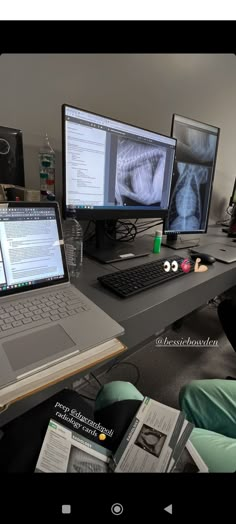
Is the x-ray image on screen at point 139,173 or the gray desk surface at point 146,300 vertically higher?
the x-ray image on screen at point 139,173

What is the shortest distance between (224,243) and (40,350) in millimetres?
1287

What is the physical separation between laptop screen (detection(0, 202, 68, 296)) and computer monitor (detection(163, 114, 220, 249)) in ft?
2.36

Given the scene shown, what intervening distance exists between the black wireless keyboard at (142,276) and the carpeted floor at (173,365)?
2.64 ft

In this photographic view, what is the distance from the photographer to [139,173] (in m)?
1.00

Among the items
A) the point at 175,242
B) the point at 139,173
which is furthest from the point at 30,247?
the point at 175,242

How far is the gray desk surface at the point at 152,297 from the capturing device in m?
0.60

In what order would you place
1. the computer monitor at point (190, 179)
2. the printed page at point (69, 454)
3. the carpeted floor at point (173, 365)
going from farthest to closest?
1. the carpeted floor at point (173, 365)
2. the computer monitor at point (190, 179)
3. the printed page at point (69, 454)

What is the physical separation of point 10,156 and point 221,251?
1.05 meters

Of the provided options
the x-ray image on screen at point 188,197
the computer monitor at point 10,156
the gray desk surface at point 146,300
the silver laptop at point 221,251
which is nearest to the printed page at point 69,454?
the gray desk surface at point 146,300

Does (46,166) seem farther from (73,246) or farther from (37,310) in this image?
(37,310)

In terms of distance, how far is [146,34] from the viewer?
1.45ft

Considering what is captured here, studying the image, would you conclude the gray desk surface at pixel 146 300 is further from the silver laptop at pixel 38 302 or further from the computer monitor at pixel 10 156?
the computer monitor at pixel 10 156

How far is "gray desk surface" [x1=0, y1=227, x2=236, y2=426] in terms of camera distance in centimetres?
57

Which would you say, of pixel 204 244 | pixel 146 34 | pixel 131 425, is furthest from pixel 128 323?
pixel 204 244
